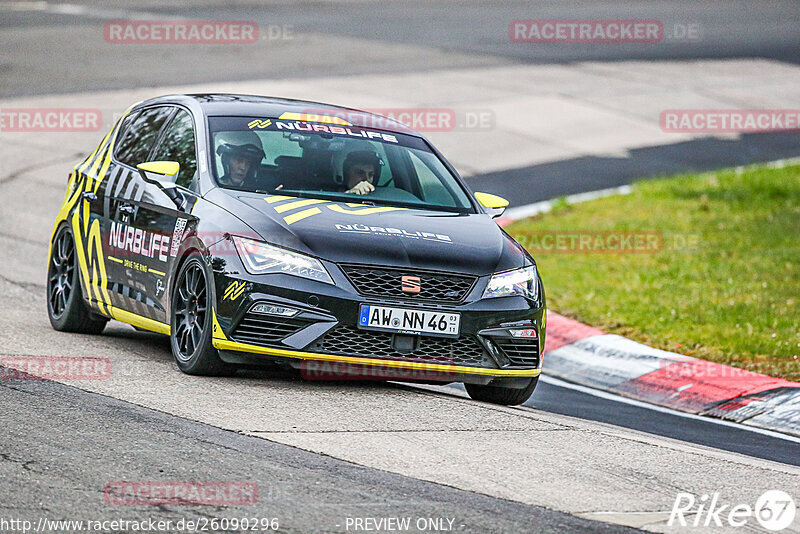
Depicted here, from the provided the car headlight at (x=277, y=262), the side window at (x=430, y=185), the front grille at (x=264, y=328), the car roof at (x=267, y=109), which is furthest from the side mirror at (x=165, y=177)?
the side window at (x=430, y=185)

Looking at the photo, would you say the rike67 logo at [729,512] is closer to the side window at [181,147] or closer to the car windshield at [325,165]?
the car windshield at [325,165]

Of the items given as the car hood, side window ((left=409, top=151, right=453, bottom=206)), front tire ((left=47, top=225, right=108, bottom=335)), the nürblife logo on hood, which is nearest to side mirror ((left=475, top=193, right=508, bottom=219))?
side window ((left=409, top=151, right=453, bottom=206))

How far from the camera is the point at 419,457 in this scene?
6.33 m

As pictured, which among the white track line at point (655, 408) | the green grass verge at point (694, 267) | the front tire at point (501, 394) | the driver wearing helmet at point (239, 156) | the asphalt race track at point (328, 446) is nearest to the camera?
the asphalt race track at point (328, 446)

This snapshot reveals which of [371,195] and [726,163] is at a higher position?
[371,195]

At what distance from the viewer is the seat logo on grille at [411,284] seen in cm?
753

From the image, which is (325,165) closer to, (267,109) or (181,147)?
(267,109)

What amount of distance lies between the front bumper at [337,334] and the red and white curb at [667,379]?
221cm

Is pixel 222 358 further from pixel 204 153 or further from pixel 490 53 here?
pixel 490 53

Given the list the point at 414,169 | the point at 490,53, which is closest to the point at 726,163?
the point at 490,53

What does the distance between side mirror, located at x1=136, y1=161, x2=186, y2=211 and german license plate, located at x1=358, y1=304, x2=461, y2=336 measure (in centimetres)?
151

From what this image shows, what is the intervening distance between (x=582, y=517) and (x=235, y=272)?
277cm

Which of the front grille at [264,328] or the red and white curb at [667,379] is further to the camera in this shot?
the red and white curb at [667,379]

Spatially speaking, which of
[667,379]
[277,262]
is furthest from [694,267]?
[277,262]
